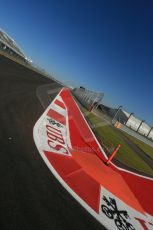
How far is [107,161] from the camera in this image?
1337cm

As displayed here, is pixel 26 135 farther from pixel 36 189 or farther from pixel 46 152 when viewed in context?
pixel 36 189

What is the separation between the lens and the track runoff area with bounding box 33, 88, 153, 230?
796cm

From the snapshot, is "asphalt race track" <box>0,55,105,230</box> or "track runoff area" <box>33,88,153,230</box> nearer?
"asphalt race track" <box>0,55,105,230</box>

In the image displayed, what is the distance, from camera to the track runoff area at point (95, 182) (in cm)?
796

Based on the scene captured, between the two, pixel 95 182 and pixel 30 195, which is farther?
pixel 95 182

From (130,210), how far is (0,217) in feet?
16.9

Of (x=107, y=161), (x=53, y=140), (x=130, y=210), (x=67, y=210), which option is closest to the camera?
(x=67, y=210)

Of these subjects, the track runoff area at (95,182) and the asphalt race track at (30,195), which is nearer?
the asphalt race track at (30,195)

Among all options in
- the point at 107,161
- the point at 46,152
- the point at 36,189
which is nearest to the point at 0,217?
the point at 36,189

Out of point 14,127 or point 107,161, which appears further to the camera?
point 107,161

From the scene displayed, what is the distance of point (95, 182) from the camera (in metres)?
9.73

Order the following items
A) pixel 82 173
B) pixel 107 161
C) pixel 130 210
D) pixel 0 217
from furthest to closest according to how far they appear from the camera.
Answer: pixel 107 161
pixel 82 173
pixel 130 210
pixel 0 217

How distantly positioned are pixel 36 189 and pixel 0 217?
1691 millimetres

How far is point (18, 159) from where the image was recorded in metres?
7.79
